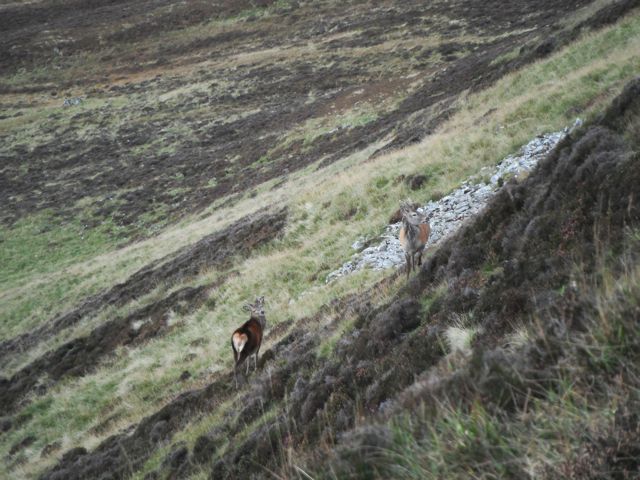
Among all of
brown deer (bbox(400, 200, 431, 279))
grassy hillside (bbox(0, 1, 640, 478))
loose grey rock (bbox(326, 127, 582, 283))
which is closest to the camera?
grassy hillside (bbox(0, 1, 640, 478))

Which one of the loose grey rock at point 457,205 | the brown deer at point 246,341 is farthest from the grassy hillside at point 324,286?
the loose grey rock at point 457,205

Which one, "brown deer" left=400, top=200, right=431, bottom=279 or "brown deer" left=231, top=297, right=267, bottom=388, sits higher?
"brown deer" left=400, top=200, right=431, bottom=279

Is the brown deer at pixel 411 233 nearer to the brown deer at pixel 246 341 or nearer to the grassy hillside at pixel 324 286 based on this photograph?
the grassy hillside at pixel 324 286

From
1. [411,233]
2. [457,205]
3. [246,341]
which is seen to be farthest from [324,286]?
[411,233]

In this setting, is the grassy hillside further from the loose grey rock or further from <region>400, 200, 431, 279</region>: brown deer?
Result: <region>400, 200, 431, 279</region>: brown deer

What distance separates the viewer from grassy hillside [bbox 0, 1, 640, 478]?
2.96 metres

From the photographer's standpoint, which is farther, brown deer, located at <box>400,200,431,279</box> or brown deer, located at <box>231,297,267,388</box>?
brown deer, located at <box>231,297,267,388</box>

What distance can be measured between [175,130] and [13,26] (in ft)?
236

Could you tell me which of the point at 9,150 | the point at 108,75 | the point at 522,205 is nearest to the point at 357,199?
the point at 522,205

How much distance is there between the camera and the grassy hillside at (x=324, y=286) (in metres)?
2.96

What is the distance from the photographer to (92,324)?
21.4m

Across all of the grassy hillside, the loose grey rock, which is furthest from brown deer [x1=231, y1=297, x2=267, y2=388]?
the loose grey rock

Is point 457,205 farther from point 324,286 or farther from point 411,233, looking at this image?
point 411,233

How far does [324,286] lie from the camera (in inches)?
556
